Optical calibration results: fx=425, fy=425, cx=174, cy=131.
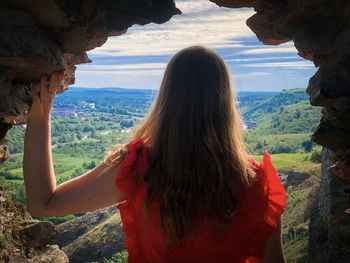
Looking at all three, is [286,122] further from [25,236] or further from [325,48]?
[325,48]

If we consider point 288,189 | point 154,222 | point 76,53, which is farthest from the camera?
point 288,189

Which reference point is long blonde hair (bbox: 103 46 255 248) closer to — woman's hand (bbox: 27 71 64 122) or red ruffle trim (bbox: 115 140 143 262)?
red ruffle trim (bbox: 115 140 143 262)

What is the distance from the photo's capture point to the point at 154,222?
344cm

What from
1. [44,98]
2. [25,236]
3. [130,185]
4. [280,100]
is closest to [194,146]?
[130,185]

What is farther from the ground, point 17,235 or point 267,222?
point 267,222

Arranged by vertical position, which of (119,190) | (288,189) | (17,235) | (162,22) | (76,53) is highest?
(162,22)

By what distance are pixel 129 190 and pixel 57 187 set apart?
0.68 meters

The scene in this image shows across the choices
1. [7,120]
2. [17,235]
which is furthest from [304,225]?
[7,120]

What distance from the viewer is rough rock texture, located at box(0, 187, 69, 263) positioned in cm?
716

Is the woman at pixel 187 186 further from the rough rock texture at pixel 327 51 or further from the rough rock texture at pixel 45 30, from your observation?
the rough rock texture at pixel 327 51

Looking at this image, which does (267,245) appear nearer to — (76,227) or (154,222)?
(154,222)

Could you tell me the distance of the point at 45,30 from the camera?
18.7ft

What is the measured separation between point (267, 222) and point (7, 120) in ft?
12.6

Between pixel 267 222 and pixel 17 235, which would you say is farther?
pixel 17 235
